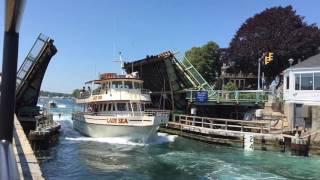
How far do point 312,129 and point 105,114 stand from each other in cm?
1488

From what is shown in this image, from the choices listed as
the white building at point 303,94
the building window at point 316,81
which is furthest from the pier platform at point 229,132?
the building window at point 316,81

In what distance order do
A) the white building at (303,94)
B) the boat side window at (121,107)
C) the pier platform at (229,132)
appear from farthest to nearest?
the boat side window at (121,107)
the white building at (303,94)
the pier platform at (229,132)

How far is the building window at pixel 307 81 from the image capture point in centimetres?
3138

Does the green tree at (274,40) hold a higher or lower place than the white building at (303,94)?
higher

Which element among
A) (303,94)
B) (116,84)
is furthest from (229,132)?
(116,84)

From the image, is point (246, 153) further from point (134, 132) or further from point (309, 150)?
point (134, 132)

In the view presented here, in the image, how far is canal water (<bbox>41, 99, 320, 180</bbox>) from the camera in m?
20.2

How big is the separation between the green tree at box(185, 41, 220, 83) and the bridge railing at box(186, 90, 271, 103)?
87.8 ft

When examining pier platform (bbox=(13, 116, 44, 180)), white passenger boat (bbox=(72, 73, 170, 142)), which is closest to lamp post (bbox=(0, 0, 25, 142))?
pier platform (bbox=(13, 116, 44, 180))

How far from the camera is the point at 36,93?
31.2 m

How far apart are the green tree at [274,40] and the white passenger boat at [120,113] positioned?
24.2 m

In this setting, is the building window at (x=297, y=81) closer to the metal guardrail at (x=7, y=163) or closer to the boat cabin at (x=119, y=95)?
the boat cabin at (x=119, y=95)

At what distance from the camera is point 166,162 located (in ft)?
76.9

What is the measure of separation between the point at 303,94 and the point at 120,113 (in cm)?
1334
